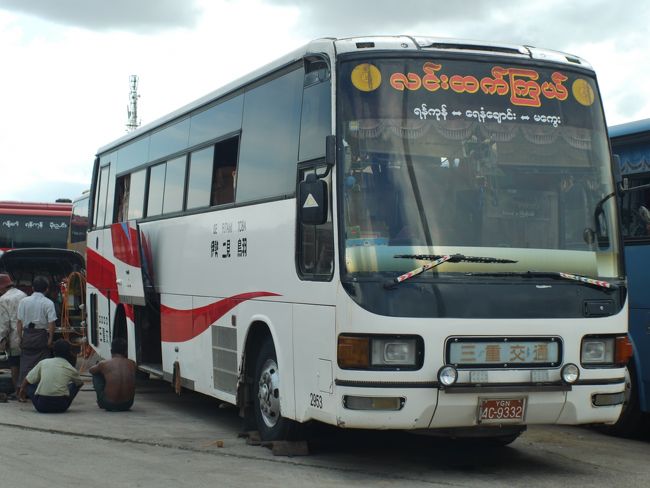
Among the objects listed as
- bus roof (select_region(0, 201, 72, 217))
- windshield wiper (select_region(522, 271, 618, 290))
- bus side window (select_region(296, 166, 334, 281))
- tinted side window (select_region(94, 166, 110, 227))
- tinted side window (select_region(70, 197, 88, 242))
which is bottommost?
windshield wiper (select_region(522, 271, 618, 290))

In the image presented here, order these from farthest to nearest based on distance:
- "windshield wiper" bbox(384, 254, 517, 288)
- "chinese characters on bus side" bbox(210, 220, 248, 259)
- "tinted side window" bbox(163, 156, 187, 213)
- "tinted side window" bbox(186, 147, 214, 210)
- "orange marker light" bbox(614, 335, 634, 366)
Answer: "tinted side window" bbox(163, 156, 187, 213), "tinted side window" bbox(186, 147, 214, 210), "chinese characters on bus side" bbox(210, 220, 248, 259), "orange marker light" bbox(614, 335, 634, 366), "windshield wiper" bbox(384, 254, 517, 288)

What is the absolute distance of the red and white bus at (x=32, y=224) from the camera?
3828 cm

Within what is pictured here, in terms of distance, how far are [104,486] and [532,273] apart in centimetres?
Answer: 362

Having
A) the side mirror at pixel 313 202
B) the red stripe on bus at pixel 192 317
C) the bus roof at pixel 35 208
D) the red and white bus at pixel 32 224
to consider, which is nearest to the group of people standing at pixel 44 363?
the red stripe on bus at pixel 192 317

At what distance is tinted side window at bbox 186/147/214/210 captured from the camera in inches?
473

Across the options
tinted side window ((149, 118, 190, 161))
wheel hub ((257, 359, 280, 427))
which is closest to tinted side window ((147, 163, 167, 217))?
tinted side window ((149, 118, 190, 161))

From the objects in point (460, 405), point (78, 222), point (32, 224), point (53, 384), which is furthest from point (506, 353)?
point (32, 224)

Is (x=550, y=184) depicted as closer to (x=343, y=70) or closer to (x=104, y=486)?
(x=343, y=70)

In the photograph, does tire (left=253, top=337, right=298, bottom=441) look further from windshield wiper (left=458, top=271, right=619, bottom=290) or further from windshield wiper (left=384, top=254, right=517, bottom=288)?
windshield wiper (left=458, top=271, right=619, bottom=290)

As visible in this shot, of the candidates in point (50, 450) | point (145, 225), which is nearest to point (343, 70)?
point (50, 450)

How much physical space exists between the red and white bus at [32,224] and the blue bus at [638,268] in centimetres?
2995

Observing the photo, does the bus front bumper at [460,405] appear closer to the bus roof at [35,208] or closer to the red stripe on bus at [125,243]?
the red stripe on bus at [125,243]

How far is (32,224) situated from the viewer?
38938mm

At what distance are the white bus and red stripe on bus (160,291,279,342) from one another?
845 mm
